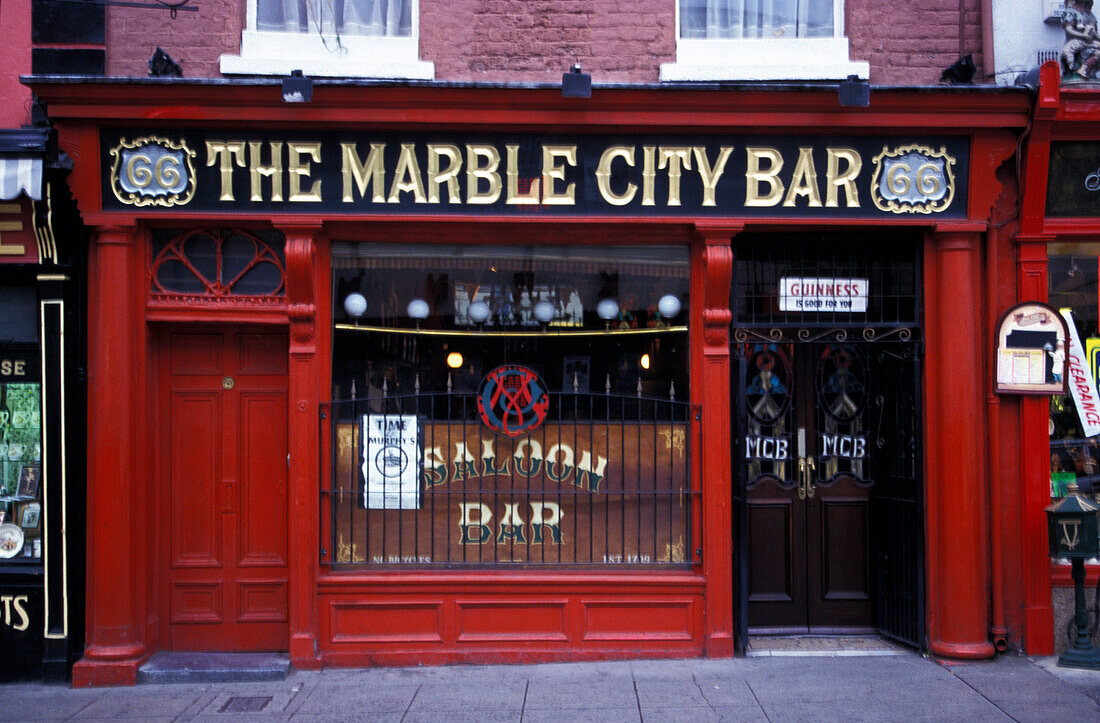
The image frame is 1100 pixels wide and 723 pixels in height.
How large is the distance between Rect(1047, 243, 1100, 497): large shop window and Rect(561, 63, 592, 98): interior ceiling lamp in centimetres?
422

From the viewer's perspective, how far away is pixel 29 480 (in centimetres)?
682

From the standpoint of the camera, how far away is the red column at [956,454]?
22.1 ft

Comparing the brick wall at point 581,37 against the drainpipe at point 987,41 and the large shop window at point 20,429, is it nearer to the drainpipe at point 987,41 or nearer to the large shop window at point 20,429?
the drainpipe at point 987,41

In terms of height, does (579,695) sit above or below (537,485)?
below

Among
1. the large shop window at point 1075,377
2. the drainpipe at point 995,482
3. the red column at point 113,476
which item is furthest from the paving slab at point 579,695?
the large shop window at point 1075,377

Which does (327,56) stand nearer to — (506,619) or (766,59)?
(766,59)

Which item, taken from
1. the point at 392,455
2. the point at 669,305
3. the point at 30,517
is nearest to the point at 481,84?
the point at 669,305

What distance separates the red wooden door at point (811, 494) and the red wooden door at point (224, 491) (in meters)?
4.16

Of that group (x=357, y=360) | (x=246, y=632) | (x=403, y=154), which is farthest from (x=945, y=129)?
(x=246, y=632)

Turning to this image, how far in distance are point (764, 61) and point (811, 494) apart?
3787 mm

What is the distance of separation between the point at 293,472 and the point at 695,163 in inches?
163

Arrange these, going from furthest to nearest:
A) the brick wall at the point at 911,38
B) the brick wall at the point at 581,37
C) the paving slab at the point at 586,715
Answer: the brick wall at the point at 911,38
the brick wall at the point at 581,37
the paving slab at the point at 586,715

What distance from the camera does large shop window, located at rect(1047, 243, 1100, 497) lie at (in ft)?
23.2

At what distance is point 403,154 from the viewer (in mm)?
6738
